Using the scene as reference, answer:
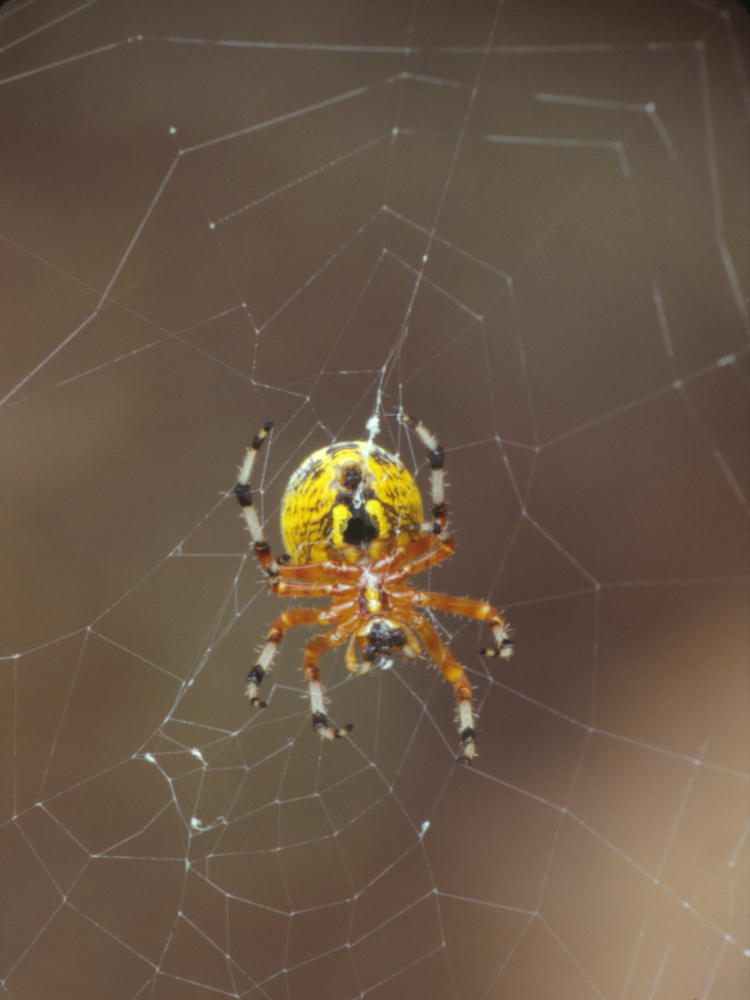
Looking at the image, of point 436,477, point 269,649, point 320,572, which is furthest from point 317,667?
point 436,477

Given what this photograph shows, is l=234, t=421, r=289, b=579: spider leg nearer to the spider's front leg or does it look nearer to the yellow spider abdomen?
the yellow spider abdomen

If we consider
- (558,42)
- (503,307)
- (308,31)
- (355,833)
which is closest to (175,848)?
(355,833)

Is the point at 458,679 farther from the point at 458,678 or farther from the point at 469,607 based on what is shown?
the point at 469,607

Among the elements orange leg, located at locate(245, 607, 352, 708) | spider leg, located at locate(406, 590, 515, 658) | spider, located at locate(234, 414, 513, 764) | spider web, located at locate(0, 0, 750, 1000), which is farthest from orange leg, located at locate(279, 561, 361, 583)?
spider web, located at locate(0, 0, 750, 1000)

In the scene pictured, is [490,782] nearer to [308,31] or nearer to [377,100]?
[377,100]

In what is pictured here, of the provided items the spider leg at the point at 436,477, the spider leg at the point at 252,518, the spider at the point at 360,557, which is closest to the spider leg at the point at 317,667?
the spider at the point at 360,557

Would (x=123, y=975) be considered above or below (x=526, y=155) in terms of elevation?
below

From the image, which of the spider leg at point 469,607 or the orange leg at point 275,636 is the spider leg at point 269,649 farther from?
the spider leg at point 469,607
